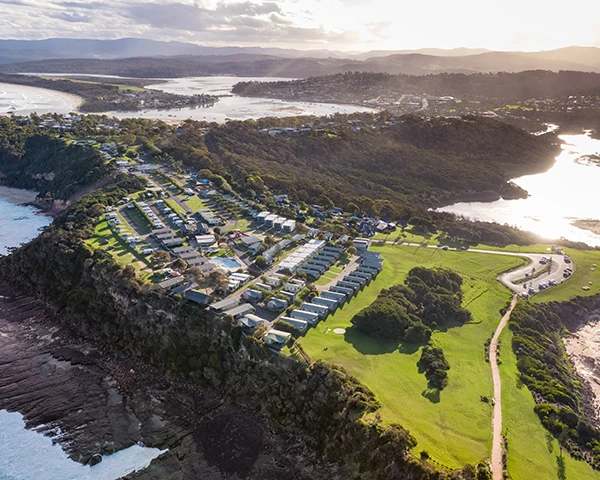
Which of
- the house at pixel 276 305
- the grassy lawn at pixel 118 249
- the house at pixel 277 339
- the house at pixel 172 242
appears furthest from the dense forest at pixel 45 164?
the house at pixel 277 339

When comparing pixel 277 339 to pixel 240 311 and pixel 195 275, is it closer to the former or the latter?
pixel 240 311

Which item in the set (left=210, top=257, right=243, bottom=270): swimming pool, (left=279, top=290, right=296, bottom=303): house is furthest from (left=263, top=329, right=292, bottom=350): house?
(left=210, top=257, right=243, bottom=270): swimming pool

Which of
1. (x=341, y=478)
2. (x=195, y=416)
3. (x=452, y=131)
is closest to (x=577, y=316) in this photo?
(x=341, y=478)

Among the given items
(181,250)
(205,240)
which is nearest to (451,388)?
(181,250)

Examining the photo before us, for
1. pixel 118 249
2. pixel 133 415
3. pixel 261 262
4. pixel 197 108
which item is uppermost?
pixel 197 108

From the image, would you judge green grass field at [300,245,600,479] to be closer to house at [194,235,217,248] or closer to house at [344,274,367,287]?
house at [344,274,367,287]
